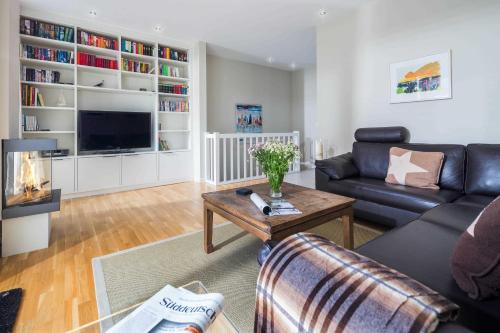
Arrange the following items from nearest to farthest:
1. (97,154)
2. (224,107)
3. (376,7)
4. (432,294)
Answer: (432,294), (376,7), (97,154), (224,107)

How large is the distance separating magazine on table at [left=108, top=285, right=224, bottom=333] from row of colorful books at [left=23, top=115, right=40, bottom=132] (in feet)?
12.1

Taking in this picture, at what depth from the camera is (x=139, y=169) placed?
13.6ft

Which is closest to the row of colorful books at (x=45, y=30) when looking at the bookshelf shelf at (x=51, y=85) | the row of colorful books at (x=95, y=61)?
the row of colorful books at (x=95, y=61)

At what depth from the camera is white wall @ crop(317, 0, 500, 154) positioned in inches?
96.4

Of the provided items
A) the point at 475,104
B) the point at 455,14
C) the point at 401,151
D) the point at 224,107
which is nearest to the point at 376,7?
the point at 455,14

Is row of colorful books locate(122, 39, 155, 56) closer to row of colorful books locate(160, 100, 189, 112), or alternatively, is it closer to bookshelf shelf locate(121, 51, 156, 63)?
bookshelf shelf locate(121, 51, 156, 63)

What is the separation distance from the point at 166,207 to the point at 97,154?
59.9 inches

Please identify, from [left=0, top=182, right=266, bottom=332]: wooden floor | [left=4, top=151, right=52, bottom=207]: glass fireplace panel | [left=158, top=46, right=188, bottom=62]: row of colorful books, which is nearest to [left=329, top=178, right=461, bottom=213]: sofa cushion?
[left=0, top=182, right=266, bottom=332]: wooden floor

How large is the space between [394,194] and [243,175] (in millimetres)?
3215

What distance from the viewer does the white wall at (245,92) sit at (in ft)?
17.7

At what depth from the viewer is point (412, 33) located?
9.56 ft

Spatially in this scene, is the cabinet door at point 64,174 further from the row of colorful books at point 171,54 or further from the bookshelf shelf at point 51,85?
the row of colorful books at point 171,54

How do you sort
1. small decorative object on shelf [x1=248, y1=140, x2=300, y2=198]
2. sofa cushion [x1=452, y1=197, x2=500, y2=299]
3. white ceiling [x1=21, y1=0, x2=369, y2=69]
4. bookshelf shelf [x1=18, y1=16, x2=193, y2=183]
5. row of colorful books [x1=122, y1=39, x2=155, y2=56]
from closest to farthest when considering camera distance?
sofa cushion [x1=452, y1=197, x2=500, y2=299] < small decorative object on shelf [x1=248, y1=140, x2=300, y2=198] < white ceiling [x1=21, y1=0, x2=369, y2=69] < bookshelf shelf [x1=18, y1=16, x2=193, y2=183] < row of colorful books [x1=122, y1=39, x2=155, y2=56]

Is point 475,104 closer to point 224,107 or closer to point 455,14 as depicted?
point 455,14
